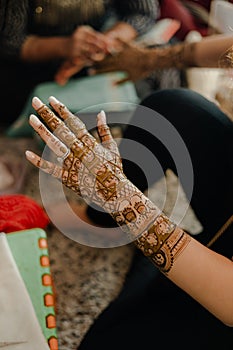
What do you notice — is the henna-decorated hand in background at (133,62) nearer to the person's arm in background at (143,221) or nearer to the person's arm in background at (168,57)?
the person's arm in background at (168,57)

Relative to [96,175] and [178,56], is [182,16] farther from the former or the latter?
[96,175]

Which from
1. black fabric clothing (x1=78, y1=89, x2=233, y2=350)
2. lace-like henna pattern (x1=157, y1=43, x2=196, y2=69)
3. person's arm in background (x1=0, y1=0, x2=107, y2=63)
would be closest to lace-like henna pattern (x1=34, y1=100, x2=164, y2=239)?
black fabric clothing (x1=78, y1=89, x2=233, y2=350)

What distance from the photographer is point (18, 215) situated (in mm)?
909

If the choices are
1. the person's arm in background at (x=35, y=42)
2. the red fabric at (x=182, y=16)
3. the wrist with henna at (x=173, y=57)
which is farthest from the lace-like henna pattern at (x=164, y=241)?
the red fabric at (x=182, y=16)

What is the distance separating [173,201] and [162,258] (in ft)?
2.21

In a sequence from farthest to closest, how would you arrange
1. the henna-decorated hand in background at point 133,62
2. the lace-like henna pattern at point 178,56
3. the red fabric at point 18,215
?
the henna-decorated hand in background at point 133,62, the lace-like henna pattern at point 178,56, the red fabric at point 18,215

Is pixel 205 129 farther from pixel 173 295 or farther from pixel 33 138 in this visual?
pixel 33 138

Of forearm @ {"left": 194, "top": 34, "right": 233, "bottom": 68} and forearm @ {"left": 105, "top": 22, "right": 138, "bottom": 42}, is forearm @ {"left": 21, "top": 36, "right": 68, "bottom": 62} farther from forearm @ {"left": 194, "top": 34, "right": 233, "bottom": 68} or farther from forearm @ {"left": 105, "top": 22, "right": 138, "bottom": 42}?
forearm @ {"left": 194, "top": 34, "right": 233, "bottom": 68}

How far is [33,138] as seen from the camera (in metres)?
1.50

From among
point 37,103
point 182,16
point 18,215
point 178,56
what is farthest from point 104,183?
point 182,16

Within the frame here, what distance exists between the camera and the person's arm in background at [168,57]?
101 centimetres

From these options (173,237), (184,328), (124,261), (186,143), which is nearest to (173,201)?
(124,261)

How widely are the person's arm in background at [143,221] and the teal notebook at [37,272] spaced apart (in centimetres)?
18

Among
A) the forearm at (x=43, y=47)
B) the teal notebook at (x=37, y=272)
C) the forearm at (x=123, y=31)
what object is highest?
the forearm at (x=123, y=31)
